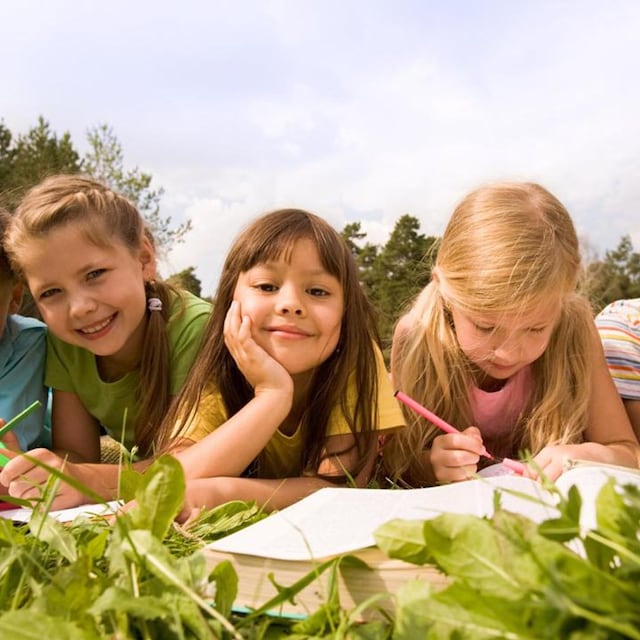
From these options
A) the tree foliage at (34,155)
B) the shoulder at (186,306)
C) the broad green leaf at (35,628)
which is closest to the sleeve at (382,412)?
the shoulder at (186,306)

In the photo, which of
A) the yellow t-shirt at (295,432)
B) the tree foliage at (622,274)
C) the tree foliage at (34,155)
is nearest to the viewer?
the yellow t-shirt at (295,432)

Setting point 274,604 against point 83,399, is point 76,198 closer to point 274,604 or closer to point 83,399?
point 83,399

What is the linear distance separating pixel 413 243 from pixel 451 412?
33.3 ft

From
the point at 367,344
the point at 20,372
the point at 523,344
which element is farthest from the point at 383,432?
the point at 20,372

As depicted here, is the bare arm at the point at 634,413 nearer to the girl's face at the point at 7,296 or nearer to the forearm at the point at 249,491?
the forearm at the point at 249,491

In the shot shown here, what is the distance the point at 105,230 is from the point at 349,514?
3.76 ft

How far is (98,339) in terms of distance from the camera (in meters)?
1.53

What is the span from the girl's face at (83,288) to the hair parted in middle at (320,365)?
0.70ft

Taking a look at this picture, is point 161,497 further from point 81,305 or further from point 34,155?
point 34,155

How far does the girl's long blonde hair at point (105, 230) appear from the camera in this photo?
152cm

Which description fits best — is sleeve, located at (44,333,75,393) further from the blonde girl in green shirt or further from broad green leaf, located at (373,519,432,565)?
broad green leaf, located at (373,519,432,565)

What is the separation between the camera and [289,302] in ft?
4.31

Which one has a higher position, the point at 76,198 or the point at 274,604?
the point at 76,198

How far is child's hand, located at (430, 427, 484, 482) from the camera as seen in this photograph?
4.05ft
